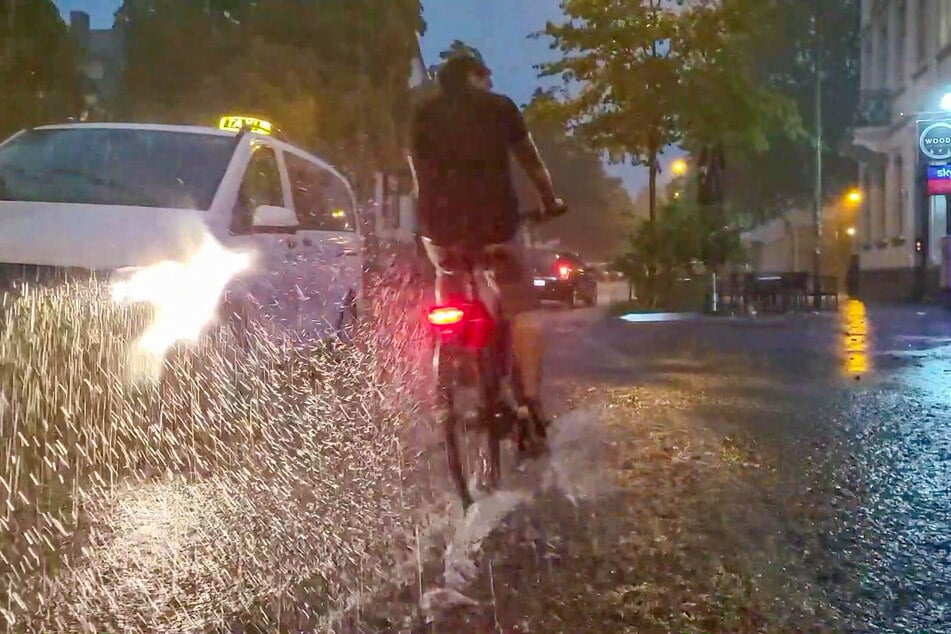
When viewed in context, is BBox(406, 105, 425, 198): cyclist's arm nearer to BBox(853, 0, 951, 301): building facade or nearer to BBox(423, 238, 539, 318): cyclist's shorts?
BBox(423, 238, 539, 318): cyclist's shorts

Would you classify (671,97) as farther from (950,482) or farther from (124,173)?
(950,482)

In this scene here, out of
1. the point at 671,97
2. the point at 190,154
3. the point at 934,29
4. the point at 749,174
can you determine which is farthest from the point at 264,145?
the point at 749,174

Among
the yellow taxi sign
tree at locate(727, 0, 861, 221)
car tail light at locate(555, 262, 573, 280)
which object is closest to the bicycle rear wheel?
the yellow taxi sign

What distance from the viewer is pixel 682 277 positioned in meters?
25.6

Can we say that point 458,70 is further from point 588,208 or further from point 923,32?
point 588,208

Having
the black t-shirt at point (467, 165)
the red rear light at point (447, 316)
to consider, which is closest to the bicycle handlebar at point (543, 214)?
the black t-shirt at point (467, 165)

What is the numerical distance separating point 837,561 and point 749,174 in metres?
45.4

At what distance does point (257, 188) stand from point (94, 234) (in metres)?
2.10

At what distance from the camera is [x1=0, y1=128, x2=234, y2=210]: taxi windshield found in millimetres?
8344

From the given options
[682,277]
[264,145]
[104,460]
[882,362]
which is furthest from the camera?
[682,277]

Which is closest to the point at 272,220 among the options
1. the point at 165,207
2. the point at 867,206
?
the point at 165,207

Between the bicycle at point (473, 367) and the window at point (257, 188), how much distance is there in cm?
331

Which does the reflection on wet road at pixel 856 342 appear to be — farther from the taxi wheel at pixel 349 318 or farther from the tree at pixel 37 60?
the tree at pixel 37 60

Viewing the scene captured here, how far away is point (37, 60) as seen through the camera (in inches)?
977
